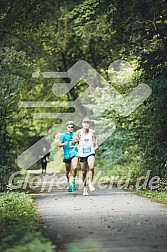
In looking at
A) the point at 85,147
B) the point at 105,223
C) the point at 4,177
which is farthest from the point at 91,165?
the point at 105,223

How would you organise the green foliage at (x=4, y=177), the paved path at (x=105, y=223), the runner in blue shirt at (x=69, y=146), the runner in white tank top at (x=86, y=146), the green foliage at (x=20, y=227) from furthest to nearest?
the green foliage at (x=4, y=177) < the runner in blue shirt at (x=69, y=146) < the runner in white tank top at (x=86, y=146) < the paved path at (x=105, y=223) < the green foliage at (x=20, y=227)

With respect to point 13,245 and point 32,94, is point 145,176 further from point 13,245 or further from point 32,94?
point 32,94

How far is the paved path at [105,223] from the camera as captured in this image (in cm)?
866

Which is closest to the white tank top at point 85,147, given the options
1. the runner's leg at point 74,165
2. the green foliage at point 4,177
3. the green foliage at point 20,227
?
the runner's leg at point 74,165

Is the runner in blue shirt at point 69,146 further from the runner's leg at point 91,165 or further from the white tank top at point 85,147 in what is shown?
the runner's leg at point 91,165

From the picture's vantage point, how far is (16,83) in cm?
2612

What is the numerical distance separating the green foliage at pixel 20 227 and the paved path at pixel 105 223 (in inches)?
10.7

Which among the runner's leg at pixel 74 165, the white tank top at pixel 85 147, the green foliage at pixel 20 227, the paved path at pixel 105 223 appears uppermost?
the white tank top at pixel 85 147

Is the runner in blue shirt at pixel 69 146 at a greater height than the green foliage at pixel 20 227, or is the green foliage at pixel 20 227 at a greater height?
the runner in blue shirt at pixel 69 146

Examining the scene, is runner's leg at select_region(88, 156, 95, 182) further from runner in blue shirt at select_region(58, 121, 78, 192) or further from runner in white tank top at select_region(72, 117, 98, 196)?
runner in blue shirt at select_region(58, 121, 78, 192)

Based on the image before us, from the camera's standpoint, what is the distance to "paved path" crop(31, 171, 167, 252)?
28.4 ft

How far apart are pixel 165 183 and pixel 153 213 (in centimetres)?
532

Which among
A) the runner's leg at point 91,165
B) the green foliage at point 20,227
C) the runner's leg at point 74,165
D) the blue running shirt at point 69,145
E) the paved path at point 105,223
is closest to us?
the green foliage at point 20,227

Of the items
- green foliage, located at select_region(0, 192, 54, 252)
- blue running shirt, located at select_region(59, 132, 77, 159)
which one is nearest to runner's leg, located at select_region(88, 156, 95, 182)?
blue running shirt, located at select_region(59, 132, 77, 159)
